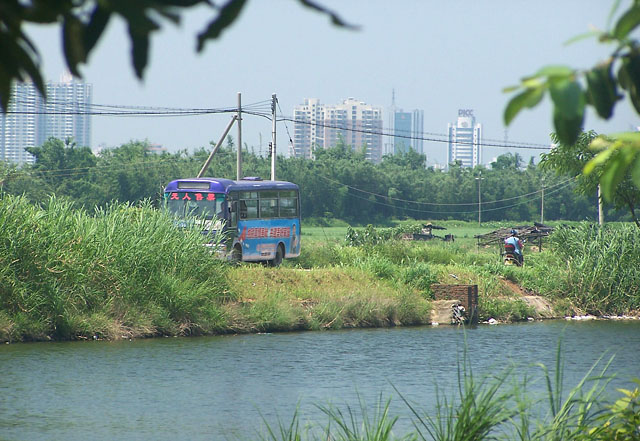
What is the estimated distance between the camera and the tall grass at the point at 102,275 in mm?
18828

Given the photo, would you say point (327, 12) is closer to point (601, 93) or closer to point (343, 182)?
point (601, 93)

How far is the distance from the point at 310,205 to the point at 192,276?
74087 millimetres

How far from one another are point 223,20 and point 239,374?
14761mm

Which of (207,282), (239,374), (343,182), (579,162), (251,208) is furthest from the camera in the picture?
(343,182)

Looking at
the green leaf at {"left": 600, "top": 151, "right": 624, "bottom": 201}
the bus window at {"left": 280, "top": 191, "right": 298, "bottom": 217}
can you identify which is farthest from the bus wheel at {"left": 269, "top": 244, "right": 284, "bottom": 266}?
the green leaf at {"left": 600, "top": 151, "right": 624, "bottom": 201}

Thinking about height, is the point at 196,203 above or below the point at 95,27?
below

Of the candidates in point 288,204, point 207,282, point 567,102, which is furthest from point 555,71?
point 288,204

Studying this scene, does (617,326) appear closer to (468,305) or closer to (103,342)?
(468,305)

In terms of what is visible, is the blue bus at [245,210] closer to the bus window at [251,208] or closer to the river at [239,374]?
the bus window at [251,208]

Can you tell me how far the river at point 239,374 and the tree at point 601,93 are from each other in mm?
7253

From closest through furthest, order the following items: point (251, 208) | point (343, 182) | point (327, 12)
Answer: point (327, 12) < point (251, 208) < point (343, 182)

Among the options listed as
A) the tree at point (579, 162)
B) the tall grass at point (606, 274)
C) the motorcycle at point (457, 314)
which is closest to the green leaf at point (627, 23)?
the tree at point (579, 162)

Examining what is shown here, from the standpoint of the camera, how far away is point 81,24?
214cm

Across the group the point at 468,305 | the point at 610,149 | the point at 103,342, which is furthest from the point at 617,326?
the point at 610,149
